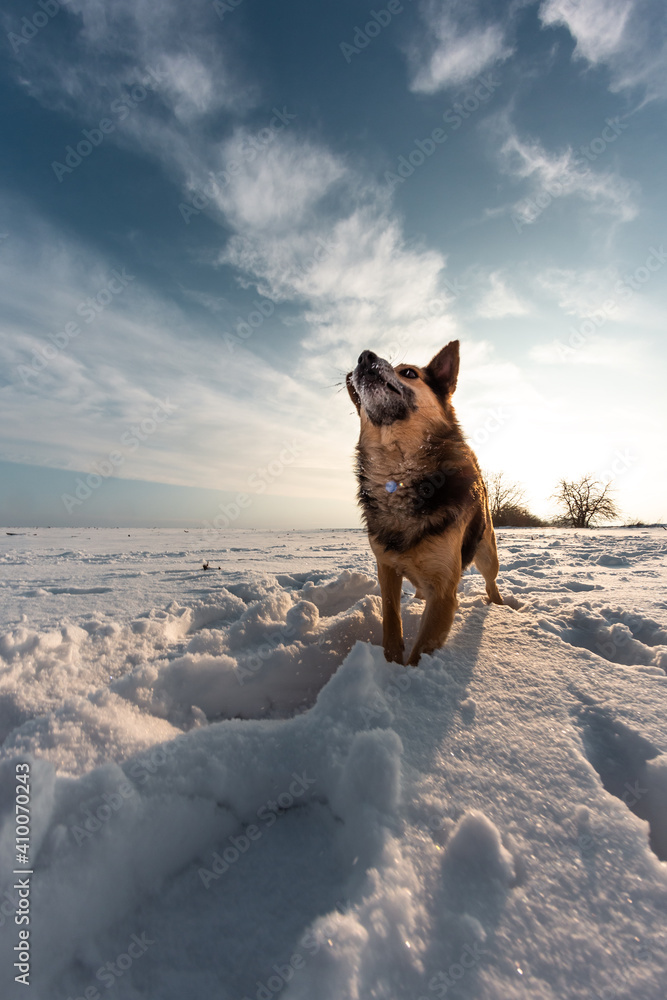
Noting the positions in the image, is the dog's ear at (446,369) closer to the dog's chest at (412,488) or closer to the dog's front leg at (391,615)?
the dog's chest at (412,488)

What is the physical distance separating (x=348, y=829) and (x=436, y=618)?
4.65 ft

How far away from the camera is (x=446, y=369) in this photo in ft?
11.8

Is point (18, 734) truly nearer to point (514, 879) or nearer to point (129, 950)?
point (129, 950)

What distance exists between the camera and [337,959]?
0.72 meters

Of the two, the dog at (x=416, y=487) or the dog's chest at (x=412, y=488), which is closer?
the dog at (x=416, y=487)

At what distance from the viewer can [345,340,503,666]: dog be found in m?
2.49

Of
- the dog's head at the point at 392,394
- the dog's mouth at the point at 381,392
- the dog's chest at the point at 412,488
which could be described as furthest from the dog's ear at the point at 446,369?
the dog's chest at the point at 412,488

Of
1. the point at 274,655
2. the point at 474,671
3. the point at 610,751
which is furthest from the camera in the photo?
the point at 274,655

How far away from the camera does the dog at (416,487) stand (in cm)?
249

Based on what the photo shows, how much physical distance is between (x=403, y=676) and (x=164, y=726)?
1028mm

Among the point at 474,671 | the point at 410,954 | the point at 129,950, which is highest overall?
the point at 474,671

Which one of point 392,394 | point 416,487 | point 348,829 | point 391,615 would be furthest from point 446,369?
point 348,829

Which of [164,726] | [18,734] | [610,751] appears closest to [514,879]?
[610,751]

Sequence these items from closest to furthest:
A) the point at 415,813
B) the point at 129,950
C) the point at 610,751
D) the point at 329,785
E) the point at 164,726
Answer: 1. the point at 129,950
2. the point at 415,813
3. the point at 329,785
4. the point at 610,751
5. the point at 164,726
